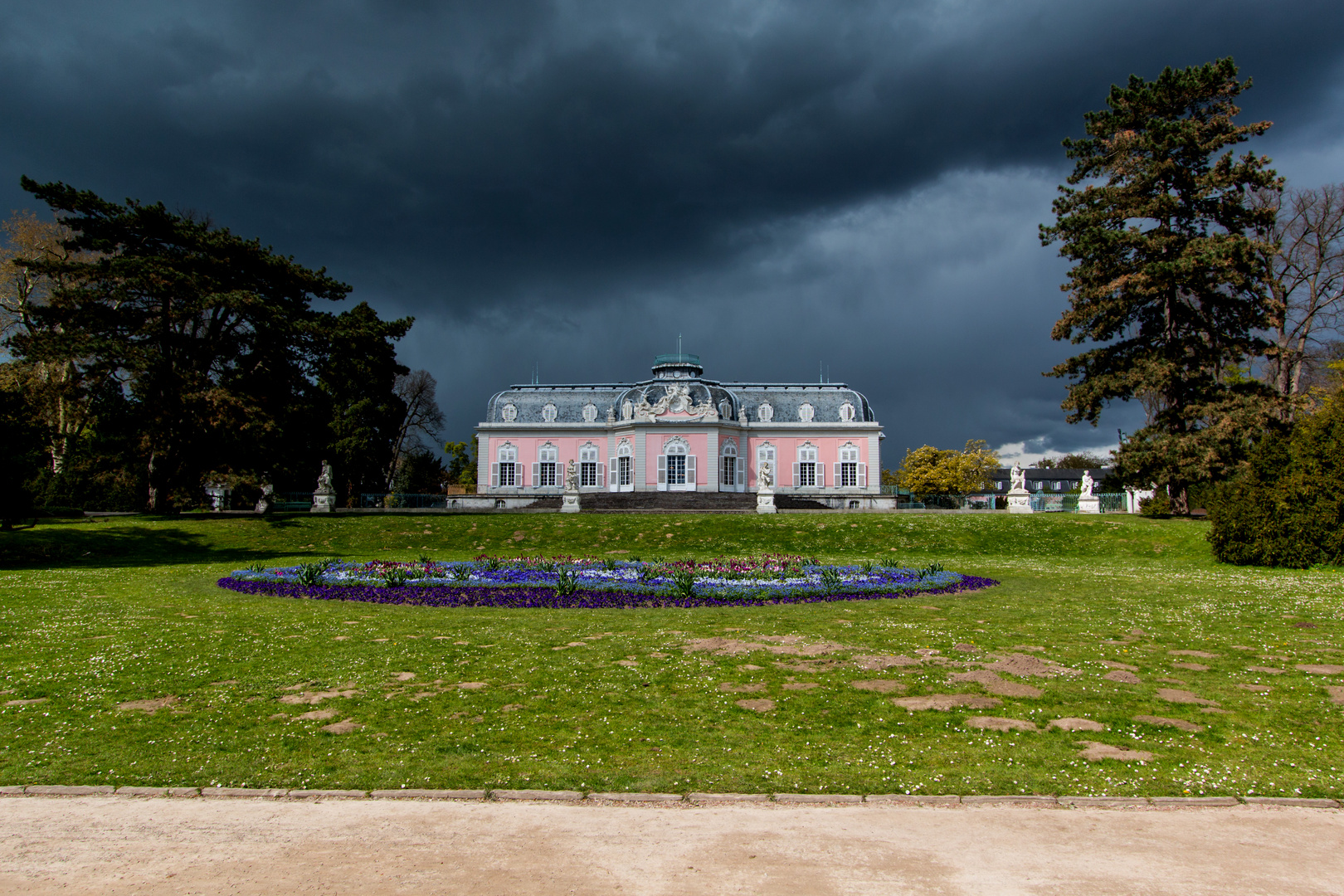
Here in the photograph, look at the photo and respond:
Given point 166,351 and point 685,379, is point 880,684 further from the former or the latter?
point 685,379

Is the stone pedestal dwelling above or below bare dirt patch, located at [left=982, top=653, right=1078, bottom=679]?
above

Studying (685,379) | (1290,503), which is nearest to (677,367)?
(685,379)

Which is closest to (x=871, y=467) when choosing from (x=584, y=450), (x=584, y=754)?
(x=584, y=450)

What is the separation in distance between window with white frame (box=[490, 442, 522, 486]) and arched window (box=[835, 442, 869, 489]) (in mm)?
24047

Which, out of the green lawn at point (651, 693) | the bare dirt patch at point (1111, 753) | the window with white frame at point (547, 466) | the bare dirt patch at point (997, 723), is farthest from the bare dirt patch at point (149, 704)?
the window with white frame at point (547, 466)

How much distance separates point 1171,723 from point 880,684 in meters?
2.49

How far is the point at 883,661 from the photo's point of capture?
8.49 metres

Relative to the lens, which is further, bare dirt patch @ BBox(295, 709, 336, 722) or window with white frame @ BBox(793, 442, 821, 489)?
window with white frame @ BBox(793, 442, 821, 489)

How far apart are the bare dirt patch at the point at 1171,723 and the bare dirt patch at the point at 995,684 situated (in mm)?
907

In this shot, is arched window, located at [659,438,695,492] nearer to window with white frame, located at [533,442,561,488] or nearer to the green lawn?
window with white frame, located at [533,442,561,488]

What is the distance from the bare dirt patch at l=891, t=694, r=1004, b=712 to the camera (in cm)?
686

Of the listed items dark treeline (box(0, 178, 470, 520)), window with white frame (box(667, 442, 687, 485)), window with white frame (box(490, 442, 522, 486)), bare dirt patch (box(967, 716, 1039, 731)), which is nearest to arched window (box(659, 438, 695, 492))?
window with white frame (box(667, 442, 687, 485))

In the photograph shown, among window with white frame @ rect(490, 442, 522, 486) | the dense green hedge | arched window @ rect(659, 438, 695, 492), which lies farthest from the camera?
window with white frame @ rect(490, 442, 522, 486)

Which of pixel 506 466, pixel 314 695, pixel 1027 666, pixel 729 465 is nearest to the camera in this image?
pixel 314 695
